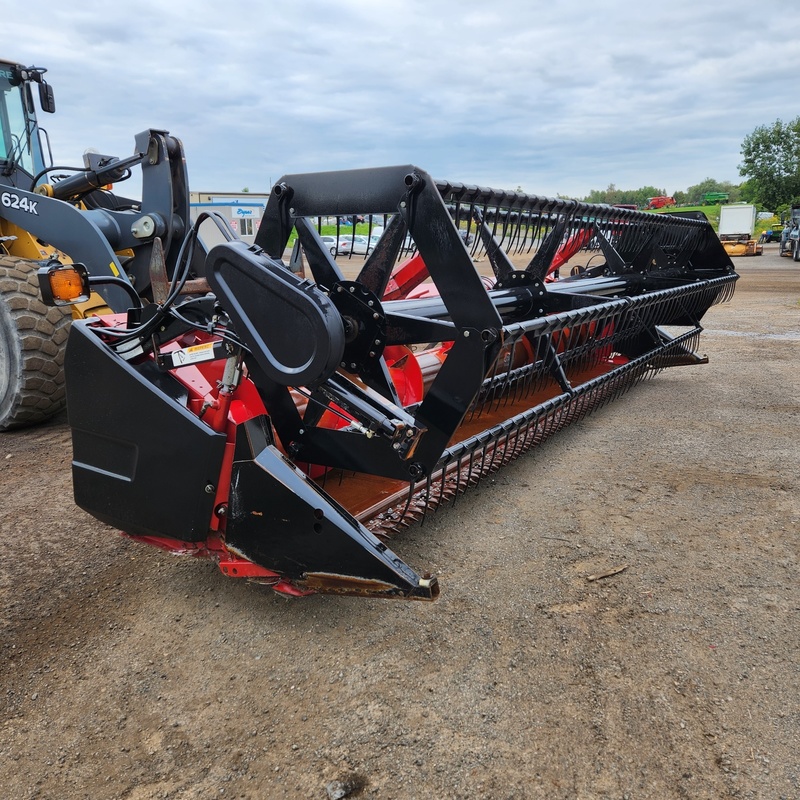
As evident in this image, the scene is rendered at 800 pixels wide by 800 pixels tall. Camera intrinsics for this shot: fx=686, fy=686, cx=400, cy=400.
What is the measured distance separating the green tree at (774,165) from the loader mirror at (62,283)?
4960 cm

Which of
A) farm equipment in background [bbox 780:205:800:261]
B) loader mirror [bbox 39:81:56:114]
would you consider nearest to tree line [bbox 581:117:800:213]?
farm equipment in background [bbox 780:205:800:261]

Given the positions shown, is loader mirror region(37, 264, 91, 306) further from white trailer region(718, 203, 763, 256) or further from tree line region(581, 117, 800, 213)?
tree line region(581, 117, 800, 213)

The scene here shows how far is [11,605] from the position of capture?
2.67 m

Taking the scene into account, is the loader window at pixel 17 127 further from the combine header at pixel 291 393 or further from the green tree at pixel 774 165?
the green tree at pixel 774 165

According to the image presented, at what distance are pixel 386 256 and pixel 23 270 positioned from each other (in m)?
3.26

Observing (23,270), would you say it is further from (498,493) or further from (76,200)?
(498,493)

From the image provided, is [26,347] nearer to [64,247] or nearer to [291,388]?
[64,247]

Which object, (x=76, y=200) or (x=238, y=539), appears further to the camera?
(x=76, y=200)

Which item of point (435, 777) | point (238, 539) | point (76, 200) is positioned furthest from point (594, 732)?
point (76, 200)

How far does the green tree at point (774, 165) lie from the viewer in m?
43.9

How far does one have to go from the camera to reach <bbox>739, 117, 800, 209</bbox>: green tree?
43.9 m

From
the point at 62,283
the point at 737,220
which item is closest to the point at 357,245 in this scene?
the point at 62,283

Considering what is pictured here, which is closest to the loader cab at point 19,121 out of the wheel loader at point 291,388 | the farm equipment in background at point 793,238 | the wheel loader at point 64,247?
the wheel loader at point 64,247

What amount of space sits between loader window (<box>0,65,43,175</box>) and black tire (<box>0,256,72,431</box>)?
1.51 metres
